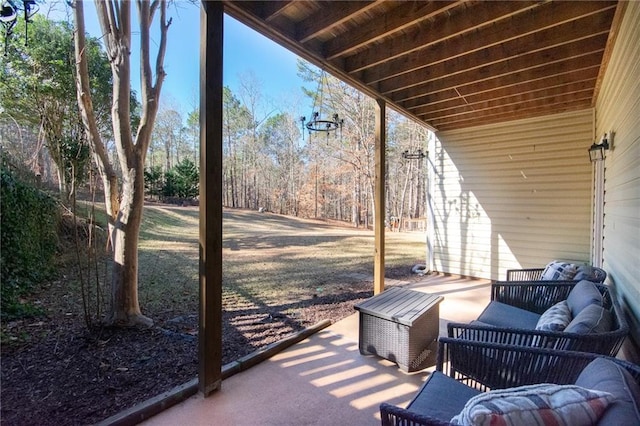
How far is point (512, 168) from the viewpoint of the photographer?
521 centimetres

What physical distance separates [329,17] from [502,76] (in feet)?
7.73

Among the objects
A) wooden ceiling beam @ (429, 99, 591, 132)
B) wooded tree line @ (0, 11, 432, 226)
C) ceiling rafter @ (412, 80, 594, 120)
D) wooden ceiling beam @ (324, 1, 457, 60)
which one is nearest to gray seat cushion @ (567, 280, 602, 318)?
wooden ceiling beam @ (324, 1, 457, 60)

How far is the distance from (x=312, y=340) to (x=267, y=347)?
49 centimetres

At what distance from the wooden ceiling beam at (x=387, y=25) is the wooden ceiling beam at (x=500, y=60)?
0.88 m

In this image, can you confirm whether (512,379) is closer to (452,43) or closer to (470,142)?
(452,43)

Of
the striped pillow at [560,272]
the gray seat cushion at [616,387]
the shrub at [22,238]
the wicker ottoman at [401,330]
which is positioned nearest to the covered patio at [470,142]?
the wicker ottoman at [401,330]

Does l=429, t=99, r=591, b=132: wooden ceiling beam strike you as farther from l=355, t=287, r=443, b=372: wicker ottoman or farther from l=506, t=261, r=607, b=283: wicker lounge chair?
l=355, t=287, r=443, b=372: wicker ottoman

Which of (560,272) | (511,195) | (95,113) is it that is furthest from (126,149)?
(511,195)

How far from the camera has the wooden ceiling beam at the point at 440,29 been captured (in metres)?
2.46

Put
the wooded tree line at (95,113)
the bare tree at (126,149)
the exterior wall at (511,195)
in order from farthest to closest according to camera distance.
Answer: the exterior wall at (511,195) < the bare tree at (126,149) < the wooded tree line at (95,113)

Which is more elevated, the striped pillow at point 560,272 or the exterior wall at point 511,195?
the exterior wall at point 511,195

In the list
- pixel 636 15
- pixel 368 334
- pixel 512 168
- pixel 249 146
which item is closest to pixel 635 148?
pixel 636 15

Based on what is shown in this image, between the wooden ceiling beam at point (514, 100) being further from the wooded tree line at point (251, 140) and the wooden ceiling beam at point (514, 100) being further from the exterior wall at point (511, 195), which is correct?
the wooded tree line at point (251, 140)

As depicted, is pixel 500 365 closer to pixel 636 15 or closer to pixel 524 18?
pixel 636 15
